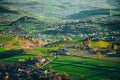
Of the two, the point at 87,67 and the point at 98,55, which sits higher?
the point at 98,55

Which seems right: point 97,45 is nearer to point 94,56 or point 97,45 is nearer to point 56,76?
point 94,56

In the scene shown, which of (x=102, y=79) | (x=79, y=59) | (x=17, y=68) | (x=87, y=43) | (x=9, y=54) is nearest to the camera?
(x=102, y=79)

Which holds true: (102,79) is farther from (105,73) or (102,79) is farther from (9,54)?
(9,54)

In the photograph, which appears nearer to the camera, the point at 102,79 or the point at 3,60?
the point at 102,79

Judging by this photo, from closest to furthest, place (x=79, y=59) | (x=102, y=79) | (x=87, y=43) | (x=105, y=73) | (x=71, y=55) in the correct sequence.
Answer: (x=102, y=79), (x=105, y=73), (x=79, y=59), (x=71, y=55), (x=87, y=43)

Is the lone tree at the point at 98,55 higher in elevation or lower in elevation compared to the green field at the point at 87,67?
higher

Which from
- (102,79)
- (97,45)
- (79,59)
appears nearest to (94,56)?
(79,59)

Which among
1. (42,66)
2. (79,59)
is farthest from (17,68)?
(79,59)
